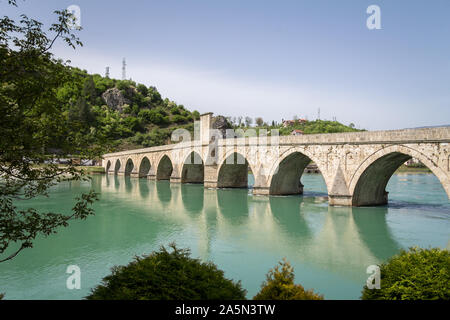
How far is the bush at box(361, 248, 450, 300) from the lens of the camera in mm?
4121

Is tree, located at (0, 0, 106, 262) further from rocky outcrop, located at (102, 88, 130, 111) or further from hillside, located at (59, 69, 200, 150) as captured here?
rocky outcrop, located at (102, 88, 130, 111)

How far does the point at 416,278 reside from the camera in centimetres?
423

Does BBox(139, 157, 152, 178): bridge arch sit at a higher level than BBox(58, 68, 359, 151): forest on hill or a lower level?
lower

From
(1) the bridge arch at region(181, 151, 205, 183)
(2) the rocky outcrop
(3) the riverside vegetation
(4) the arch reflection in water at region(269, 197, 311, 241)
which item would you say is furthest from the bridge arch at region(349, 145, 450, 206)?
(2) the rocky outcrop

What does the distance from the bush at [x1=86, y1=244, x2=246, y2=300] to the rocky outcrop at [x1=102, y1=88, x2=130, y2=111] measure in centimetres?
9354

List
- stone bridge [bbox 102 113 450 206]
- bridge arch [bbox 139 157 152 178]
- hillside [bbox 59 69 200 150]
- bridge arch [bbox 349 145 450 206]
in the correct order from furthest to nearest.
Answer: hillside [bbox 59 69 200 150] → bridge arch [bbox 139 157 152 178] → bridge arch [bbox 349 145 450 206] → stone bridge [bbox 102 113 450 206]

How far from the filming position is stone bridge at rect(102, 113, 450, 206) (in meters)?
15.4

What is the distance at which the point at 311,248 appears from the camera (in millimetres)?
11664

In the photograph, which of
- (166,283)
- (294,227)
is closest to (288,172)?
(294,227)

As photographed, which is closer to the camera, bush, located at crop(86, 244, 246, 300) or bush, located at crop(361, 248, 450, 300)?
bush, located at crop(86, 244, 246, 300)

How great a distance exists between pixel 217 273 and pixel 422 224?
14.7m

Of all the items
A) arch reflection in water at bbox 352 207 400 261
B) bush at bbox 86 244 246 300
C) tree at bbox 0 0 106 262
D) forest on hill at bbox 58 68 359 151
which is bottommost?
arch reflection in water at bbox 352 207 400 261

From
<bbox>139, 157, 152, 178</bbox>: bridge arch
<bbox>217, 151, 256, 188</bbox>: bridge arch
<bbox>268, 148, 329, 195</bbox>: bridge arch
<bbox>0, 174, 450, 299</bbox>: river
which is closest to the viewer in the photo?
<bbox>0, 174, 450, 299</bbox>: river
